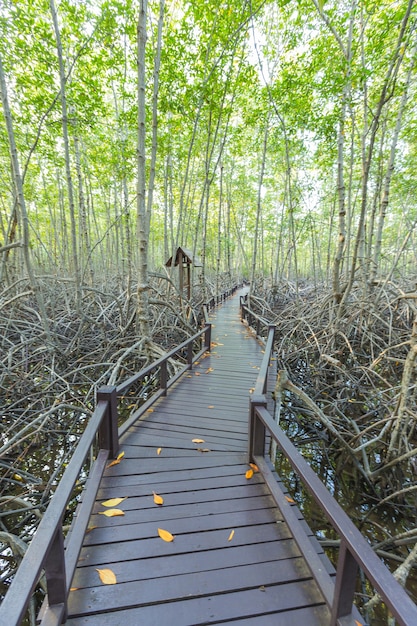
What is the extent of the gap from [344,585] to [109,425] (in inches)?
72.2

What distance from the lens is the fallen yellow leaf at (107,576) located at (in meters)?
1.41

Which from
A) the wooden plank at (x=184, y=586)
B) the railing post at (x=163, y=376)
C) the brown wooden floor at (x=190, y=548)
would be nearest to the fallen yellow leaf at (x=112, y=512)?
the brown wooden floor at (x=190, y=548)

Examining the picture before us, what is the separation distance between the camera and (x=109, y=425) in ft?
7.64

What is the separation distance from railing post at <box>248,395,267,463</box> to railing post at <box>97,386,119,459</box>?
3.68 ft

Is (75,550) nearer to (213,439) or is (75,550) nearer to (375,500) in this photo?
(213,439)

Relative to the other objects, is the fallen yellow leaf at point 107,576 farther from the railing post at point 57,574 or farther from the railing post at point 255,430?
the railing post at point 255,430

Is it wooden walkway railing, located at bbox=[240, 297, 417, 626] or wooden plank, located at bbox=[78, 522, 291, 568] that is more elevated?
wooden walkway railing, located at bbox=[240, 297, 417, 626]

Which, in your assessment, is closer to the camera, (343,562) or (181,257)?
(343,562)

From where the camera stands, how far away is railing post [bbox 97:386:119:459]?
220cm

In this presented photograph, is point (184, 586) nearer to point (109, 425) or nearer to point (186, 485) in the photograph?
point (186, 485)

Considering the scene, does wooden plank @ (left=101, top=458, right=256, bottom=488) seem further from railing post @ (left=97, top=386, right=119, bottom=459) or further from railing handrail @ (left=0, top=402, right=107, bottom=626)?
railing handrail @ (left=0, top=402, right=107, bottom=626)

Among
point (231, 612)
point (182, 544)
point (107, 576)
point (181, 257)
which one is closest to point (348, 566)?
point (231, 612)

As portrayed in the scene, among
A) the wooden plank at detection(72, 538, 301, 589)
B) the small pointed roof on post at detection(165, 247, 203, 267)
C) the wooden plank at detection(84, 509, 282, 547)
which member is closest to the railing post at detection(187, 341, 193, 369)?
the wooden plank at detection(84, 509, 282, 547)

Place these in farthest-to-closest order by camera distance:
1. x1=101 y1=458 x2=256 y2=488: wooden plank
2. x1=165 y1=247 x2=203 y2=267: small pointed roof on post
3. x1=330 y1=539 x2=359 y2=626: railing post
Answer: x1=165 y1=247 x2=203 y2=267: small pointed roof on post → x1=101 y1=458 x2=256 y2=488: wooden plank → x1=330 y1=539 x2=359 y2=626: railing post
